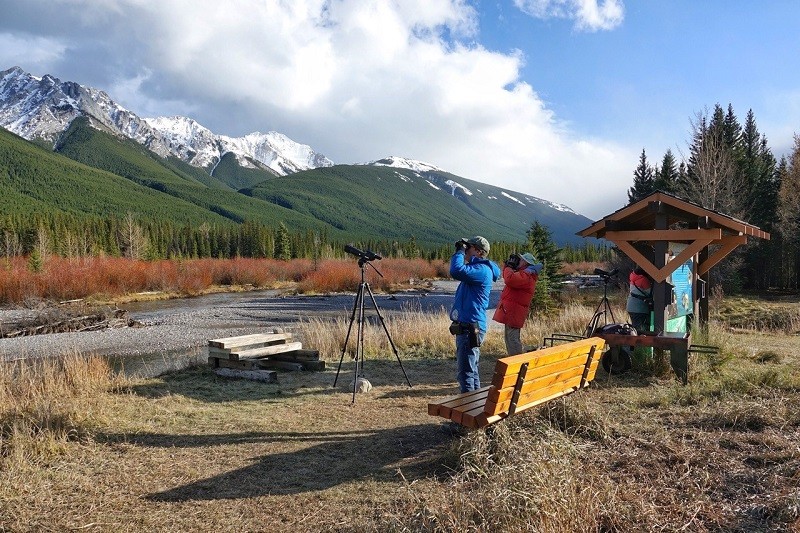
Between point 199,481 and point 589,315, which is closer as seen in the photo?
point 199,481

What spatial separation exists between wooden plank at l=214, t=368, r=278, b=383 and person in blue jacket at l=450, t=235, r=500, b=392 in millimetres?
3634

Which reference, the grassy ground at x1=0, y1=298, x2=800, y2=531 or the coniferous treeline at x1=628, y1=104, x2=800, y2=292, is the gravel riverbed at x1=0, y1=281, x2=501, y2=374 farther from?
the coniferous treeline at x1=628, y1=104, x2=800, y2=292

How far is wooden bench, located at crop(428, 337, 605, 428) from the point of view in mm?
4449

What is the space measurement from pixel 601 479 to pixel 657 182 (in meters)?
42.2

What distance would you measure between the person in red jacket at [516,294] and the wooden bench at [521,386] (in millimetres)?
2093

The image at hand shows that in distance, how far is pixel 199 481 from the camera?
15.7ft

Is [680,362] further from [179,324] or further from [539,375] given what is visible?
[179,324]

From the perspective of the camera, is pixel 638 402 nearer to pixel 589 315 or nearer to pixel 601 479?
pixel 601 479

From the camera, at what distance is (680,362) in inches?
295

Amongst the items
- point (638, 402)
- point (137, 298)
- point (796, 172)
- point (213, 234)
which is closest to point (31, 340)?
point (137, 298)

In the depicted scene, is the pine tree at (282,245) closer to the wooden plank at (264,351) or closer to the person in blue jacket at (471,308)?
the wooden plank at (264,351)

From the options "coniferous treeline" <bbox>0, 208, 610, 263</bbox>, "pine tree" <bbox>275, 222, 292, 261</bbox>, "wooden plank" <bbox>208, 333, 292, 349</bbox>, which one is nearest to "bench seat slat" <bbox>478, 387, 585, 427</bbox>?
"wooden plank" <bbox>208, 333, 292, 349</bbox>

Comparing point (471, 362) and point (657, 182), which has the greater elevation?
point (657, 182)

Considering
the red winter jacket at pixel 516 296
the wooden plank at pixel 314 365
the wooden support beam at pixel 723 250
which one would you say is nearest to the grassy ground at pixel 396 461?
the red winter jacket at pixel 516 296
